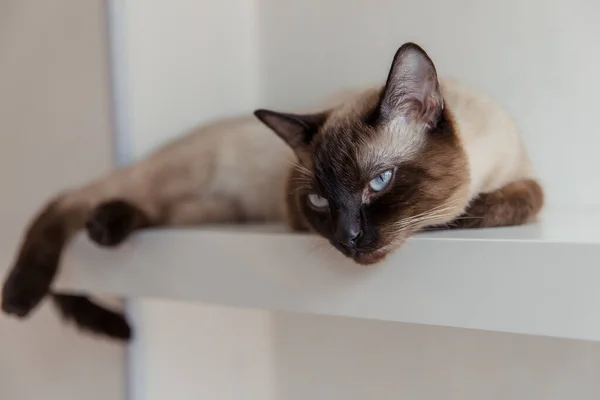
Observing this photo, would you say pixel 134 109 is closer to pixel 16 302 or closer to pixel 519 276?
pixel 16 302

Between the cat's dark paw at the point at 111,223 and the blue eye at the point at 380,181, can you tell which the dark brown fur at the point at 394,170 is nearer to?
the blue eye at the point at 380,181

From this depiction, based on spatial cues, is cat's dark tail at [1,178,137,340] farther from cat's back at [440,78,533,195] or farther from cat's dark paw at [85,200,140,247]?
cat's back at [440,78,533,195]

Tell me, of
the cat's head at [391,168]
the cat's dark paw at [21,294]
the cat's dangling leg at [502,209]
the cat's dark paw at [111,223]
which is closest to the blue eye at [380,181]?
the cat's head at [391,168]

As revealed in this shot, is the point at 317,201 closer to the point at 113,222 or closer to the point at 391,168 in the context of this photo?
the point at 391,168

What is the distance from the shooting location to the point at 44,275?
1210 mm

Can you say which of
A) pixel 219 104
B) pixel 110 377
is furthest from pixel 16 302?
pixel 219 104

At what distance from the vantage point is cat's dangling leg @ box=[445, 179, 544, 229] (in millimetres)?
985

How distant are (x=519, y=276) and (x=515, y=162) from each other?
1.47ft

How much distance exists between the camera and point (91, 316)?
4.65ft

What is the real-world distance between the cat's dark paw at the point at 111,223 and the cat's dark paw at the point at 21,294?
0.57ft

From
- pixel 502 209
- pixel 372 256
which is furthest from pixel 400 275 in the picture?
pixel 502 209

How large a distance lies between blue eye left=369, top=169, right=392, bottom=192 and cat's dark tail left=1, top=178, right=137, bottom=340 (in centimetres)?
51

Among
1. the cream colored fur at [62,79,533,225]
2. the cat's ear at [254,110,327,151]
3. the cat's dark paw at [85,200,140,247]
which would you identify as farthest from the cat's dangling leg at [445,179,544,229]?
the cat's dark paw at [85,200,140,247]

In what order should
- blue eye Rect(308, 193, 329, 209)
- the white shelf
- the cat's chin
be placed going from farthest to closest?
blue eye Rect(308, 193, 329, 209) < the cat's chin < the white shelf
